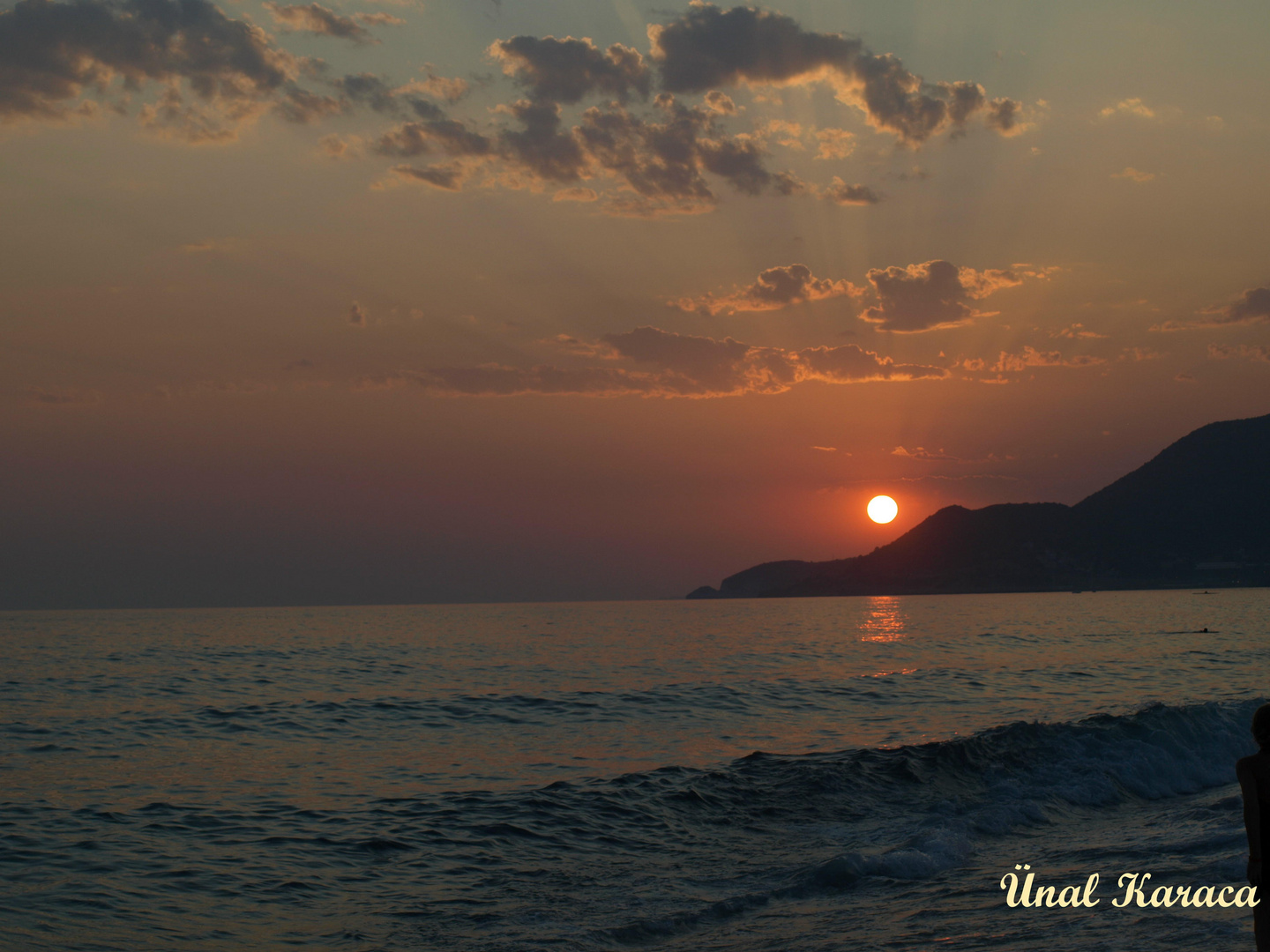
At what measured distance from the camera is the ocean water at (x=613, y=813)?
13.8 m

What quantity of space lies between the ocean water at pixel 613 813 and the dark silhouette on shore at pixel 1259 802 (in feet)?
14.0

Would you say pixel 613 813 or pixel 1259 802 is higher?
pixel 1259 802

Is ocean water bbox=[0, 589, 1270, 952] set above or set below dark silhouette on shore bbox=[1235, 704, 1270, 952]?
below

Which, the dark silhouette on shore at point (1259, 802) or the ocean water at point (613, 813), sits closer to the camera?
the dark silhouette on shore at point (1259, 802)

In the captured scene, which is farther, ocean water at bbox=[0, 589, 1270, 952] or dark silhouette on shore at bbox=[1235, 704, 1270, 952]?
ocean water at bbox=[0, 589, 1270, 952]

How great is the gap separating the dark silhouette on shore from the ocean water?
426 cm

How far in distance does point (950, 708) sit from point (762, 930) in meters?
27.2

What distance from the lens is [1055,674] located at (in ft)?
166

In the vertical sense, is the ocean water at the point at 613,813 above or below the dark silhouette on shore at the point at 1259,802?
below

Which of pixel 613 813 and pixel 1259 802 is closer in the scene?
pixel 1259 802

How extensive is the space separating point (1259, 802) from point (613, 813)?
1613 cm

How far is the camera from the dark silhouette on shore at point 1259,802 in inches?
285

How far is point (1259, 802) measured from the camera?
734cm

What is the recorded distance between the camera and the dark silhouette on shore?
7.25 meters
